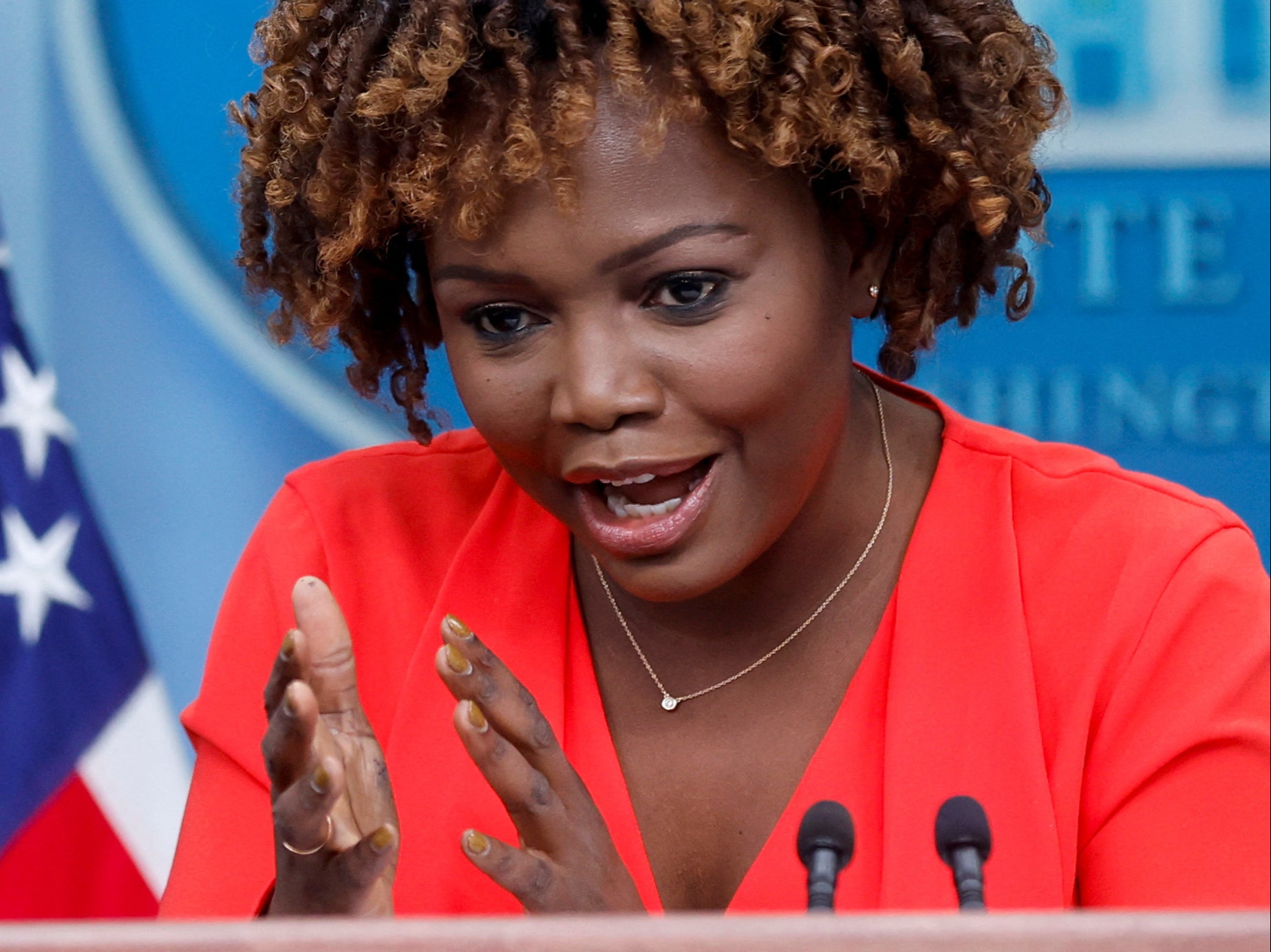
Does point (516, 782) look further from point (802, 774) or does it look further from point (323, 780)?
point (802, 774)

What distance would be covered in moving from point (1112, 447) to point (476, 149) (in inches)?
52.9

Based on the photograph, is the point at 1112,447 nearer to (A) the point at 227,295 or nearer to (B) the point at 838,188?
(B) the point at 838,188

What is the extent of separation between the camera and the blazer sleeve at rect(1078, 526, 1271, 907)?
119cm

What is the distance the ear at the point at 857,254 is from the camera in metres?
1.34

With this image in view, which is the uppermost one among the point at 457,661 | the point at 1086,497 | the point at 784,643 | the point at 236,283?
the point at 236,283

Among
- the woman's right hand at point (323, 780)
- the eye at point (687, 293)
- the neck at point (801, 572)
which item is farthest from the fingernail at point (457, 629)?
the neck at point (801, 572)

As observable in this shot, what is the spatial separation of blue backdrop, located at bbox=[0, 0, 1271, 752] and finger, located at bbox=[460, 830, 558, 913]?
44.4 inches

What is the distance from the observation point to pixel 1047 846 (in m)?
1.26

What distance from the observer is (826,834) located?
1000mm

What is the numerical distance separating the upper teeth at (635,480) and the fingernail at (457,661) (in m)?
0.22

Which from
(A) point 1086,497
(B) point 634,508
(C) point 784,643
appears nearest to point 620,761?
(C) point 784,643

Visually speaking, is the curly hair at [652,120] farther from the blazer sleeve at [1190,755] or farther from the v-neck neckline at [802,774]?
the blazer sleeve at [1190,755]

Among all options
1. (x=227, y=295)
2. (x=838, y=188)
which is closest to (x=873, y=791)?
(x=838, y=188)

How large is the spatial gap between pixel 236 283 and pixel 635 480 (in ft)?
4.22
